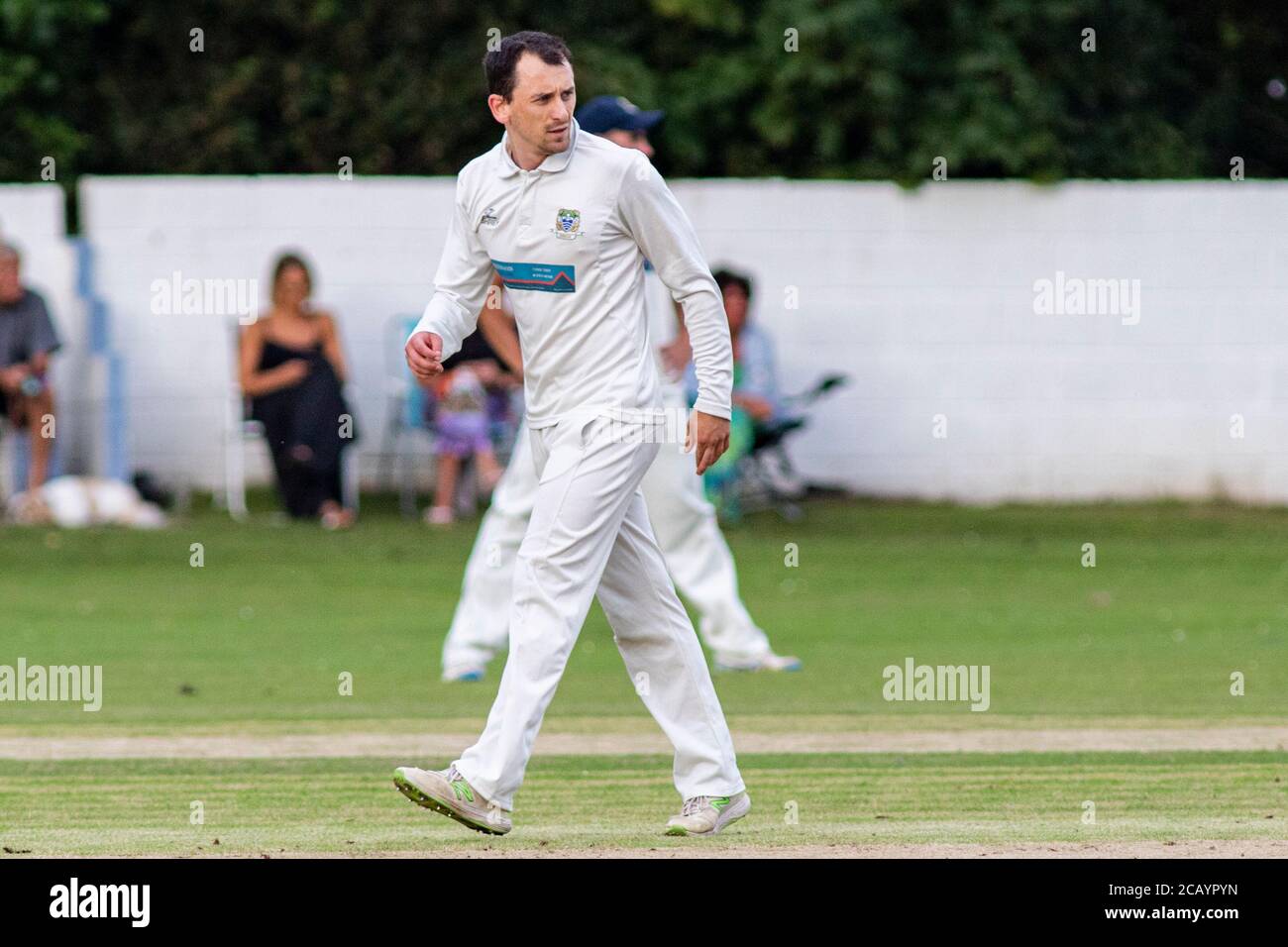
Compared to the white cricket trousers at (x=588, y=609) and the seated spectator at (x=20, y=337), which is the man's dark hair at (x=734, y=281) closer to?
the seated spectator at (x=20, y=337)

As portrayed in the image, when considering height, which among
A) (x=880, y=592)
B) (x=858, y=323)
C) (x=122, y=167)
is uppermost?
(x=122, y=167)

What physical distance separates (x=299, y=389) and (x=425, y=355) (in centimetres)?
1118

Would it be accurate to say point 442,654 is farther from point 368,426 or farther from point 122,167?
point 122,167

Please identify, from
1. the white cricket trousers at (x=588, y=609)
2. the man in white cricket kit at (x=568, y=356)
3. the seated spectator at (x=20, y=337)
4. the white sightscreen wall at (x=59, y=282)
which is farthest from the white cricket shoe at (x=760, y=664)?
the white sightscreen wall at (x=59, y=282)

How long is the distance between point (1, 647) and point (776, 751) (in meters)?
4.87

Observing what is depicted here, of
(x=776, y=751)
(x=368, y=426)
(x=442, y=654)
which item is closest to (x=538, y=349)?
(x=776, y=751)

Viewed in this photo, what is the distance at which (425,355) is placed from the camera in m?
6.65

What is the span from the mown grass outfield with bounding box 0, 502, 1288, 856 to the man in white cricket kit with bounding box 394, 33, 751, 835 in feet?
0.84

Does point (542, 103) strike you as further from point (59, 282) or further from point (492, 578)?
point (59, 282)

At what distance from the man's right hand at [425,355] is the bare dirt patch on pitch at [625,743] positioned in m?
2.27

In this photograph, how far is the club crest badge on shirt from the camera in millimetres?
6637

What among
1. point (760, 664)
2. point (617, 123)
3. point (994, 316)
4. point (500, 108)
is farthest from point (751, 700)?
point (994, 316)

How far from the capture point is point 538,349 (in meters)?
6.76

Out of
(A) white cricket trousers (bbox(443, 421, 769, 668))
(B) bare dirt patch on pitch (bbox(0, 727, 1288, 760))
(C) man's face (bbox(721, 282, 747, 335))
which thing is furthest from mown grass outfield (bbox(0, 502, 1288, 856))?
(C) man's face (bbox(721, 282, 747, 335))
